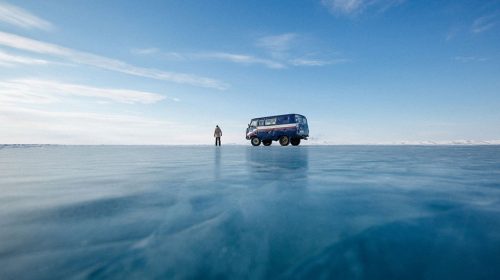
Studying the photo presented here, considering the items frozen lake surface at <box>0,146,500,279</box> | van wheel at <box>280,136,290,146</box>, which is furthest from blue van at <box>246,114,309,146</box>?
frozen lake surface at <box>0,146,500,279</box>

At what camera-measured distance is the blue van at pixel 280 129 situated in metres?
20.3

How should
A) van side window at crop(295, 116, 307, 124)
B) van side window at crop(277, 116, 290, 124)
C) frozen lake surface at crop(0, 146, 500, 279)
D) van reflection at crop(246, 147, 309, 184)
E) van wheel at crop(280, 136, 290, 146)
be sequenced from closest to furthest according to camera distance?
frozen lake surface at crop(0, 146, 500, 279)
van reflection at crop(246, 147, 309, 184)
van side window at crop(295, 116, 307, 124)
van side window at crop(277, 116, 290, 124)
van wheel at crop(280, 136, 290, 146)

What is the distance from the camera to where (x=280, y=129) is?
21094 millimetres

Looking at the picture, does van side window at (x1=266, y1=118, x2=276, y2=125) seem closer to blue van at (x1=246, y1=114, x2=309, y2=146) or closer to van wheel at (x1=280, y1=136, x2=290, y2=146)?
blue van at (x1=246, y1=114, x2=309, y2=146)

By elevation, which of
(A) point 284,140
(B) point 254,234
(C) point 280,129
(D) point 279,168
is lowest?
(B) point 254,234

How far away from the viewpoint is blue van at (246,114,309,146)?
20.3 m

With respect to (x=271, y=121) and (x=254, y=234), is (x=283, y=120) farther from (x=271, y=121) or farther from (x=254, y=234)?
(x=254, y=234)

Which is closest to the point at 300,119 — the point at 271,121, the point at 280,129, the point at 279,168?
the point at 280,129

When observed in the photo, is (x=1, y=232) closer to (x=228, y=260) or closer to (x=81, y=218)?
(x=81, y=218)

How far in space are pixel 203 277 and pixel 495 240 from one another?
1981 mm

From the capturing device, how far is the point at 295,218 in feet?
7.62

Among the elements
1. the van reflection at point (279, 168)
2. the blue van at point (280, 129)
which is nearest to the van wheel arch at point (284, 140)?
the blue van at point (280, 129)

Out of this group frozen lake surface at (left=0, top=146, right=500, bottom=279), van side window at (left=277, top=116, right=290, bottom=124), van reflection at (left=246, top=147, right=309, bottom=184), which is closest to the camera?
frozen lake surface at (left=0, top=146, right=500, bottom=279)

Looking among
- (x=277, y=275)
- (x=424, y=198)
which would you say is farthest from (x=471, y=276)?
(x=424, y=198)
